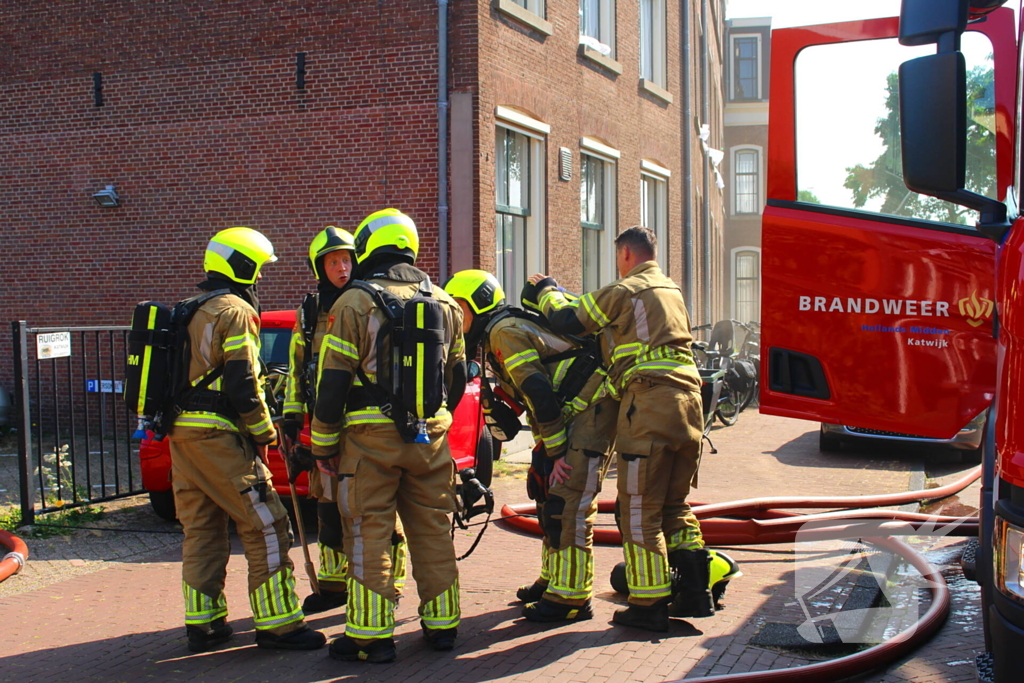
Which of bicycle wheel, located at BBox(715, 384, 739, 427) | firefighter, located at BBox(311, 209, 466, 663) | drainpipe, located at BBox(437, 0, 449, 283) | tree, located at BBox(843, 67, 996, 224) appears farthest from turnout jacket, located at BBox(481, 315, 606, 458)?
bicycle wheel, located at BBox(715, 384, 739, 427)

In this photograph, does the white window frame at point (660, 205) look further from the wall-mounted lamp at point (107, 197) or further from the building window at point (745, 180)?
the building window at point (745, 180)

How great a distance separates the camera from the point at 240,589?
561 cm

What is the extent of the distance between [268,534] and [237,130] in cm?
837

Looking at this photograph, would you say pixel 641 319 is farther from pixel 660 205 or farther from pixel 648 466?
pixel 660 205

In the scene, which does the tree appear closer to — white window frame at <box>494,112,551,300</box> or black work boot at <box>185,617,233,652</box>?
black work boot at <box>185,617,233,652</box>

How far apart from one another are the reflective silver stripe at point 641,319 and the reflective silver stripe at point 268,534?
197cm

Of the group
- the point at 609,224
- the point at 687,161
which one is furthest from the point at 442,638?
the point at 687,161

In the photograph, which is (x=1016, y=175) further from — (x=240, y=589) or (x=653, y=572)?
(x=240, y=589)

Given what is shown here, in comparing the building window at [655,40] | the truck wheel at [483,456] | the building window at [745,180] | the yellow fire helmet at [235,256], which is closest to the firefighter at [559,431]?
the yellow fire helmet at [235,256]

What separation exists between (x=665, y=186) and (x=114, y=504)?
39.8ft

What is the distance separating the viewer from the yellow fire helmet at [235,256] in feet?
15.6

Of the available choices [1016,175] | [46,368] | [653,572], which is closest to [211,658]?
[653,572]

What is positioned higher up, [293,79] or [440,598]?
[293,79]

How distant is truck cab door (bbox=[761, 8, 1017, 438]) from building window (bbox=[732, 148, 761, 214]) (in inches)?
1231
